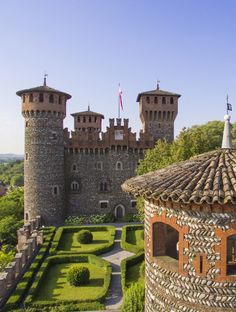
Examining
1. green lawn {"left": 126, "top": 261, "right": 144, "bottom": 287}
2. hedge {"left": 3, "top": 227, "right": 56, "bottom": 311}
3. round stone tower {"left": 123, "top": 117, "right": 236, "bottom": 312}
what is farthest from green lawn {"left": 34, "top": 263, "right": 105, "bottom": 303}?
round stone tower {"left": 123, "top": 117, "right": 236, "bottom": 312}

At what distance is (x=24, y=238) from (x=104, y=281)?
12.5 meters

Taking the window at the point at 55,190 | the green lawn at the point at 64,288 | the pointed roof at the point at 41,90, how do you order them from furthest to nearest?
the window at the point at 55,190 < the pointed roof at the point at 41,90 < the green lawn at the point at 64,288

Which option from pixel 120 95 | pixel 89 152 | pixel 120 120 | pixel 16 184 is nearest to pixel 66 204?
pixel 89 152

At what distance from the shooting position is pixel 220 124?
51344 millimetres

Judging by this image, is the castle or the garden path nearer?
the garden path

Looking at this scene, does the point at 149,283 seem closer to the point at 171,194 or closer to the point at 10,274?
the point at 171,194

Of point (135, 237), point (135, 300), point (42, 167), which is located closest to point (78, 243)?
point (135, 237)

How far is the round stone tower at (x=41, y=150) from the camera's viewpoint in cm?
3625

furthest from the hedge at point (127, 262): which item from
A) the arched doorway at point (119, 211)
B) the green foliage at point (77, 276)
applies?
the arched doorway at point (119, 211)

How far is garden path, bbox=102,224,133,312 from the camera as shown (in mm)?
18962

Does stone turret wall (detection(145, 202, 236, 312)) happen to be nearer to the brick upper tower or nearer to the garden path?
the garden path

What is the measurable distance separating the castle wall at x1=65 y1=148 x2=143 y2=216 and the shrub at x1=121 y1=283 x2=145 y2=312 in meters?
24.3

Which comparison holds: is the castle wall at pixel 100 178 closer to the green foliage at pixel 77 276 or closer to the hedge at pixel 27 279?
the hedge at pixel 27 279

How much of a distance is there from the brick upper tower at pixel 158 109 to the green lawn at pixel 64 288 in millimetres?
21190
